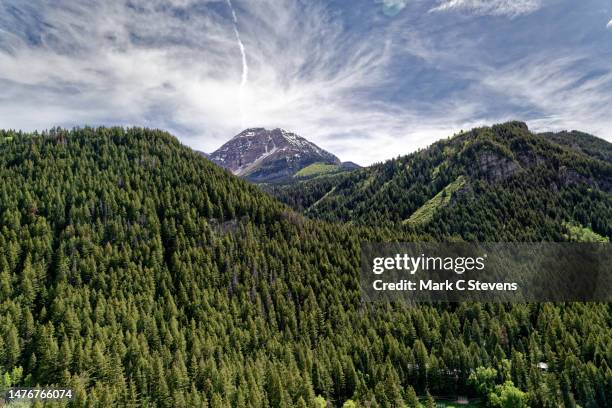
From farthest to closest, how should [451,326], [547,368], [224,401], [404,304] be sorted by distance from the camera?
[404,304] → [451,326] → [547,368] → [224,401]

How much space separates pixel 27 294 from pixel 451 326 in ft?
552

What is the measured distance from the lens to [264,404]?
4338 inches

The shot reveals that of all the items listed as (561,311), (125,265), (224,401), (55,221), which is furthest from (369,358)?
(55,221)

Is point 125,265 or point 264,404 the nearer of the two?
point 264,404

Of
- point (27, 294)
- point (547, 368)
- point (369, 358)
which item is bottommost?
point (547, 368)

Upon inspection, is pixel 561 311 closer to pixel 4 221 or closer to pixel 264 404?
pixel 264 404

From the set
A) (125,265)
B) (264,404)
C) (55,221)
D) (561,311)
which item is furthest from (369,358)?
(55,221)

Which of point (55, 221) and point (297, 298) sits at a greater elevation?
point (55, 221)

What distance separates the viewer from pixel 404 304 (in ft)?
618

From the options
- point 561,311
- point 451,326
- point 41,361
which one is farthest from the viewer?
point 561,311

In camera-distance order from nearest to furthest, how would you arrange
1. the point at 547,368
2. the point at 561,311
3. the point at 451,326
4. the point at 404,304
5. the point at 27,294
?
the point at 547,368
the point at 27,294
the point at 451,326
the point at 561,311
the point at 404,304

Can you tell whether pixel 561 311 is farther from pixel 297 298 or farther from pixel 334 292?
pixel 297 298

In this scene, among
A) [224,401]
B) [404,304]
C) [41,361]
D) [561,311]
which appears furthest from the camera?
[404,304]

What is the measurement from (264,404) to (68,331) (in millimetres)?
76874
